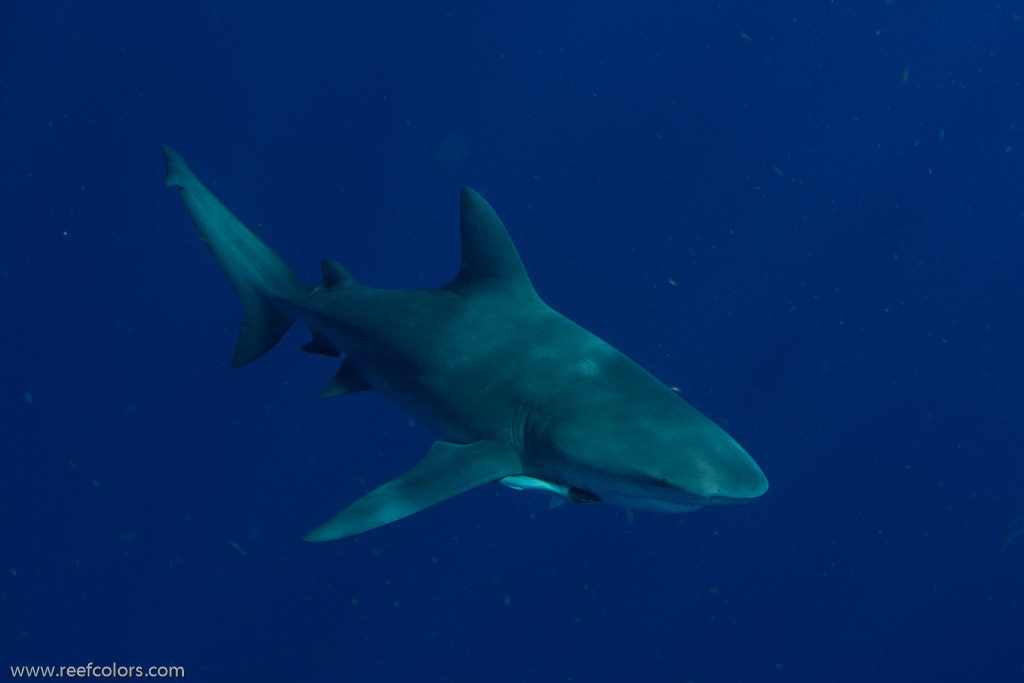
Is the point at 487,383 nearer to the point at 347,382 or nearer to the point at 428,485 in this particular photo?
the point at 428,485

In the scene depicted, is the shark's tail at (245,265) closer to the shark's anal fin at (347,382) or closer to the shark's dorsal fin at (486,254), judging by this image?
the shark's anal fin at (347,382)

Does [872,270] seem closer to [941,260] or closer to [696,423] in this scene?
[941,260]

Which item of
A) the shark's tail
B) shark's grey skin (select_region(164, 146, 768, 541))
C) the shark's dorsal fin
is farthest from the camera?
the shark's tail

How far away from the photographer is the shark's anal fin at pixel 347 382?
4800mm

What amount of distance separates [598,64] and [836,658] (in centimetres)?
1449

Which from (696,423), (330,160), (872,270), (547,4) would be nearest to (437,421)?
(696,423)

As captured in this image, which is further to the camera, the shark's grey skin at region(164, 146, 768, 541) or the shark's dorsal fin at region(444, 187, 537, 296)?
the shark's dorsal fin at region(444, 187, 537, 296)

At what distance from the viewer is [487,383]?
12.9 feet

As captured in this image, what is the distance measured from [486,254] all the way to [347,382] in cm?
137

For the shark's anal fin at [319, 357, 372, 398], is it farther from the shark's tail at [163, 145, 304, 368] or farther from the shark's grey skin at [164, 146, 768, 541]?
the shark's tail at [163, 145, 304, 368]

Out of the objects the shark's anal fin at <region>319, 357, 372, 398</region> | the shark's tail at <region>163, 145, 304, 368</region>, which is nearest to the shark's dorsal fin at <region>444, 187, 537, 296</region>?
the shark's anal fin at <region>319, 357, 372, 398</region>

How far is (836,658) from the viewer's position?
15.5 m

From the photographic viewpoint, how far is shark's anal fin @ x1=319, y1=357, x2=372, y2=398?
15.7 ft

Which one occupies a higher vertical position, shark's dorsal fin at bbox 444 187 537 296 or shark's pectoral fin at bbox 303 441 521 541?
shark's dorsal fin at bbox 444 187 537 296
